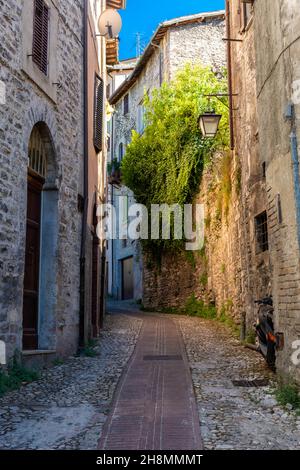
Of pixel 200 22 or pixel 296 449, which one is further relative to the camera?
pixel 200 22

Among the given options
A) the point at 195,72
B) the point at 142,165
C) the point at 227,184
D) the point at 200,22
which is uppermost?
the point at 200,22

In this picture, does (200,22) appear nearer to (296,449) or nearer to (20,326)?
(20,326)

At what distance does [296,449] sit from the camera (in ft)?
11.7

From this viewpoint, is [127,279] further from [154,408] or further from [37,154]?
[154,408]

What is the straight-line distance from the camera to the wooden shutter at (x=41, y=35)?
270 inches

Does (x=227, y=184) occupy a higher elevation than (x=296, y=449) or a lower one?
higher

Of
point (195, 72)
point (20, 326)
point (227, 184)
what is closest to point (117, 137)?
point (195, 72)

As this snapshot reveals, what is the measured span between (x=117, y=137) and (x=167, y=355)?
63.5 feet

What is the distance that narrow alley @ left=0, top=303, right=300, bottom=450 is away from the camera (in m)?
3.73

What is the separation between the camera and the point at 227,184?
453 inches

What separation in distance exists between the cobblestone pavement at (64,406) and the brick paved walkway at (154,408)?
0.48 ft

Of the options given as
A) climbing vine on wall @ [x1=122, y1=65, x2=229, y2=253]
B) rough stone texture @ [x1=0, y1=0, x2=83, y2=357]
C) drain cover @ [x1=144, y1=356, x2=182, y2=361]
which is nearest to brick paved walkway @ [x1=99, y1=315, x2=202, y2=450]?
drain cover @ [x1=144, y1=356, x2=182, y2=361]

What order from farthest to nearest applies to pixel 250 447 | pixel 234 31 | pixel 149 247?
pixel 149 247 → pixel 234 31 → pixel 250 447

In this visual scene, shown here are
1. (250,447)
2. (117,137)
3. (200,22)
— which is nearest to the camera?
(250,447)
